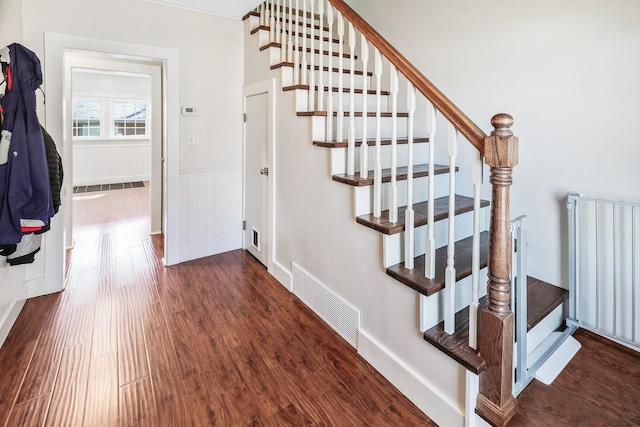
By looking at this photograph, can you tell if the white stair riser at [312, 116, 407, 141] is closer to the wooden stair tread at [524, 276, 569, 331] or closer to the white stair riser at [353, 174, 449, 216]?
the white stair riser at [353, 174, 449, 216]

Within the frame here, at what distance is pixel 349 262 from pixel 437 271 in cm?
58

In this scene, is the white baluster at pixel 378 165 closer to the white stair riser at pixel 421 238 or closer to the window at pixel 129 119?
the white stair riser at pixel 421 238

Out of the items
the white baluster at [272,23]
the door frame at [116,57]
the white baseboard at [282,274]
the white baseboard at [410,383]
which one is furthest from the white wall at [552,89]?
the door frame at [116,57]

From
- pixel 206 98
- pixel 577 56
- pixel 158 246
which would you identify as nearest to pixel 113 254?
pixel 158 246

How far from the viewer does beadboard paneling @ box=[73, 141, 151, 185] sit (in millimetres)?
7531

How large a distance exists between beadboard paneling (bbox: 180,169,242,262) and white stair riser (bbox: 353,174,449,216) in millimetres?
2055

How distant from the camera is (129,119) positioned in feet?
26.9

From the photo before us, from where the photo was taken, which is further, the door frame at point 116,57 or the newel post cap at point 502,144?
the door frame at point 116,57

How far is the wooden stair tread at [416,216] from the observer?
1787 mm

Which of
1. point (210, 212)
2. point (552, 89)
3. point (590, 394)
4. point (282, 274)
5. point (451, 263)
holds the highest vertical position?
point (552, 89)

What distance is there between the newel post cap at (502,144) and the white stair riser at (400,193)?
75 cm

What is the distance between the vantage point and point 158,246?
399cm

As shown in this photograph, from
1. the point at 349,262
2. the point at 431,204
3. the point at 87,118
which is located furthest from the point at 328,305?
the point at 87,118

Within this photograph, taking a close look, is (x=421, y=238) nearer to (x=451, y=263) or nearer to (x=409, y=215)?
(x=409, y=215)
